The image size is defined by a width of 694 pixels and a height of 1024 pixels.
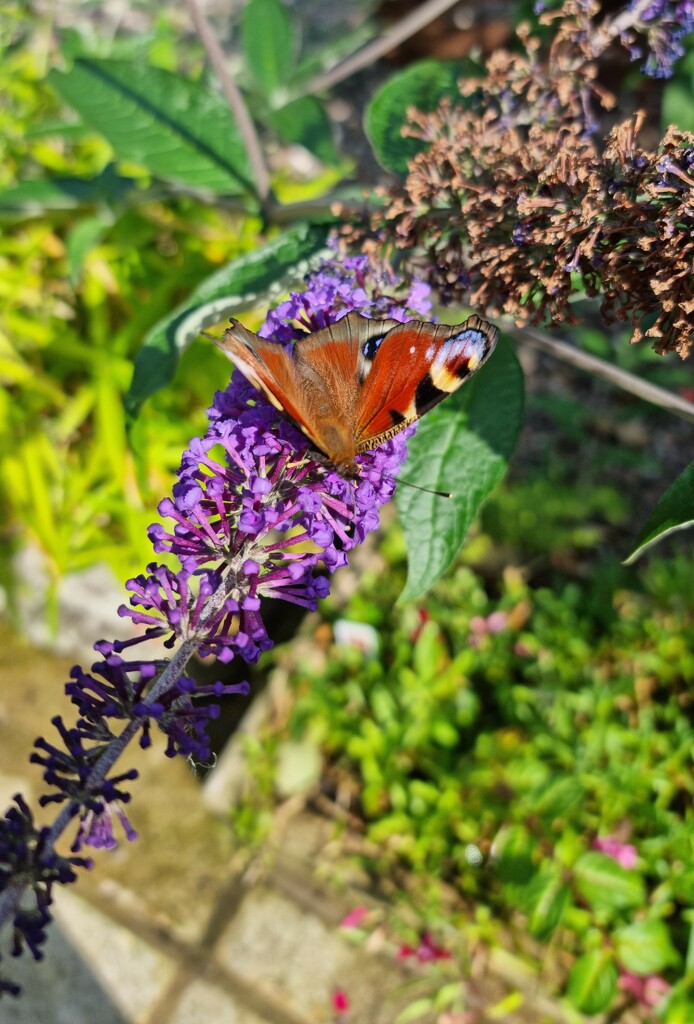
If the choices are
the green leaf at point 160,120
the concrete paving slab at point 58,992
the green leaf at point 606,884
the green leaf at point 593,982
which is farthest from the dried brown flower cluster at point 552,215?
the concrete paving slab at point 58,992

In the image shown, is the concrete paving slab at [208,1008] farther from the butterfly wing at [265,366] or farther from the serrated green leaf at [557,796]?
the butterfly wing at [265,366]

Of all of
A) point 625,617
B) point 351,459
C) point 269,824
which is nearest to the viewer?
point 351,459

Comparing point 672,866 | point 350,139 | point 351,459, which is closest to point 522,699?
point 672,866

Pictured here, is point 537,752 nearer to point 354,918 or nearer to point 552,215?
point 354,918

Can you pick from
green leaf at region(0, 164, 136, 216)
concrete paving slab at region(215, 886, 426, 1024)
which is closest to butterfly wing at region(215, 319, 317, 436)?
green leaf at region(0, 164, 136, 216)

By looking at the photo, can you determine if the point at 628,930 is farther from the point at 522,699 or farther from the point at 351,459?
the point at 351,459

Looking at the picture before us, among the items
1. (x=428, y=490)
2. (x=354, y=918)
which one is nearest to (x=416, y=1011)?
(x=354, y=918)
